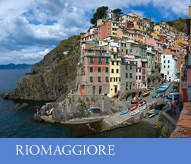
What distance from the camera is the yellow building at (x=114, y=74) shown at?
43000 mm

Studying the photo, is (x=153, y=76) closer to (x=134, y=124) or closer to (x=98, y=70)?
(x=98, y=70)

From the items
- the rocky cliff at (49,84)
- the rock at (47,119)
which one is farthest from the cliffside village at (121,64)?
the rocky cliff at (49,84)

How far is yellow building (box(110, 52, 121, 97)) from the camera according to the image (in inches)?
1693

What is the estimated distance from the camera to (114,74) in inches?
1709

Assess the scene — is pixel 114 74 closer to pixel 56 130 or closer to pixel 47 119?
pixel 56 130

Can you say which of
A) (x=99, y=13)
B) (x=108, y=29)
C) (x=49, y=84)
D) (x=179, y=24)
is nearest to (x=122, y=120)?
(x=108, y=29)

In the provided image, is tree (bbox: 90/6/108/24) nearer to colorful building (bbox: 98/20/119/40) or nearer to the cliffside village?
the cliffside village

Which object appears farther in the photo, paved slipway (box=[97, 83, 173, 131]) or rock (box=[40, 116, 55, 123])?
rock (box=[40, 116, 55, 123])

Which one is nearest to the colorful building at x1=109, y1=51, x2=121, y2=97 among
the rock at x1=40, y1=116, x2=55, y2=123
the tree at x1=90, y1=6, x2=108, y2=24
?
the rock at x1=40, y1=116, x2=55, y2=123

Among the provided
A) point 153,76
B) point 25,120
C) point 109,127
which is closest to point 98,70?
point 109,127

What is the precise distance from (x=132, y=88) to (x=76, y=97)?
18.5 metres

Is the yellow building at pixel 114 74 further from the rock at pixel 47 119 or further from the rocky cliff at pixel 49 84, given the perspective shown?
the rocky cliff at pixel 49 84

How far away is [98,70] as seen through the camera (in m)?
41.6

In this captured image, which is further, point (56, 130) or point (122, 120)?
point (122, 120)
